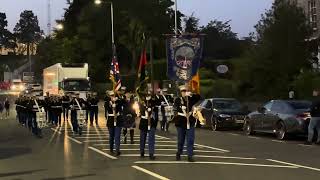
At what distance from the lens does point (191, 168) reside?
45.5 feet

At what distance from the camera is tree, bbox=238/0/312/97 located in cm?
3709

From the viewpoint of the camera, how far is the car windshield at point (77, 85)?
4728 cm

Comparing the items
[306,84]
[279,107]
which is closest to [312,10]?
[306,84]

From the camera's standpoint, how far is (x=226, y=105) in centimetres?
2975

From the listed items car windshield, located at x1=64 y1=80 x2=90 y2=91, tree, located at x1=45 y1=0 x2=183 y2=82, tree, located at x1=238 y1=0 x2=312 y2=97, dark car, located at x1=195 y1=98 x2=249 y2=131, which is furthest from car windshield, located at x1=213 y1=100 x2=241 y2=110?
tree, located at x1=45 y1=0 x2=183 y2=82

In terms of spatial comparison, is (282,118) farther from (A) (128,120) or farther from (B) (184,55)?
(A) (128,120)

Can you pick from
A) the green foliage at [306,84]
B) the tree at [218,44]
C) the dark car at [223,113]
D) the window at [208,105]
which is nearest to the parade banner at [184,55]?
the dark car at [223,113]

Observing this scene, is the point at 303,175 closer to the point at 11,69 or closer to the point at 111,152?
the point at 111,152

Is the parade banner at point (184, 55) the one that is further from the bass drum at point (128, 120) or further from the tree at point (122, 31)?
the tree at point (122, 31)

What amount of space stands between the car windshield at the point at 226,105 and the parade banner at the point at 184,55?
17.6 feet

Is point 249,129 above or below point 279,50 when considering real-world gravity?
below

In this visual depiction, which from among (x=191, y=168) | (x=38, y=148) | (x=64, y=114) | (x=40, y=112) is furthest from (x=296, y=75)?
(x=191, y=168)

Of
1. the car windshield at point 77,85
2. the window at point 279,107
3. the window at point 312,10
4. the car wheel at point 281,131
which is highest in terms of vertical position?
the window at point 312,10

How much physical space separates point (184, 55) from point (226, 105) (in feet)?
22.0
